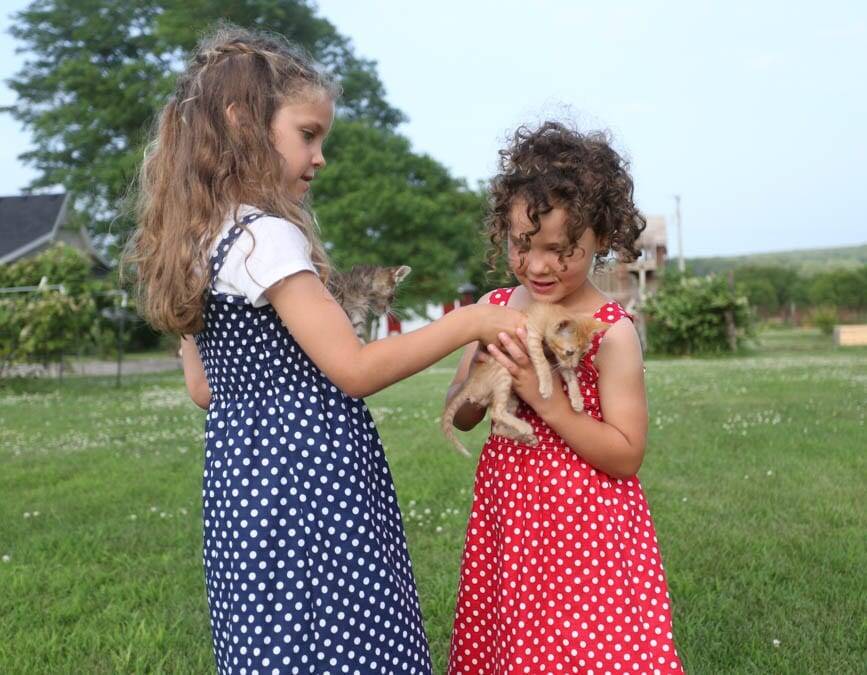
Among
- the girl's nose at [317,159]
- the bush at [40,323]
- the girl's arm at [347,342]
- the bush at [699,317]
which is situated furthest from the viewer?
the bush at [699,317]

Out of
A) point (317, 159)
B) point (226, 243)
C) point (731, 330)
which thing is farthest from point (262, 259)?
point (731, 330)

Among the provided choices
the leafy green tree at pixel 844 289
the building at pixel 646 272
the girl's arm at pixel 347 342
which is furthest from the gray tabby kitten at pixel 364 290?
the leafy green tree at pixel 844 289

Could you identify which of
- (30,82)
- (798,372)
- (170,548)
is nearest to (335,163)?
(30,82)

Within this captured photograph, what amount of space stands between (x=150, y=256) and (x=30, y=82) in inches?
1347

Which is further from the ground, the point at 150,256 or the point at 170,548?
the point at 150,256

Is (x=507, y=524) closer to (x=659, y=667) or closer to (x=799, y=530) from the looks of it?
(x=659, y=667)

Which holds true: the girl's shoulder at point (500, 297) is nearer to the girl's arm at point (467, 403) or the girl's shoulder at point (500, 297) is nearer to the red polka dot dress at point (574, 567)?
the girl's arm at point (467, 403)

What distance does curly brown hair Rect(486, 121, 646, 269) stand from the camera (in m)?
2.19

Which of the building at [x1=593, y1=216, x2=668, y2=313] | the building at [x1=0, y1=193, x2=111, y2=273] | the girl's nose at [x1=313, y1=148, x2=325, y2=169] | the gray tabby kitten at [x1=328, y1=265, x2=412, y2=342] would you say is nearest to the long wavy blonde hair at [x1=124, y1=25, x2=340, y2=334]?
the girl's nose at [x1=313, y1=148, x2=325, y2=169]

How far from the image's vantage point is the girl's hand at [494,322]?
77.7 inches

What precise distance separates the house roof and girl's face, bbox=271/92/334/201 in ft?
95.8

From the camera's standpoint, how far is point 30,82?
105 ft

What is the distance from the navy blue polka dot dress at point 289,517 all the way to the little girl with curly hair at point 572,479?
1.07 ft

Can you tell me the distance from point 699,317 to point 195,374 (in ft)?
84.7
